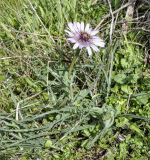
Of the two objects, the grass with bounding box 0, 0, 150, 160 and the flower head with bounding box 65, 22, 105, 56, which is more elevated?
the flower head with bounding box 65, 22, 105, 56

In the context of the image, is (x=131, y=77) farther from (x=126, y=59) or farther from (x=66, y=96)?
(x=66, y=96)

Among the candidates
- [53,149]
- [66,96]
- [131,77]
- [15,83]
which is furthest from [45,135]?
[131,77]

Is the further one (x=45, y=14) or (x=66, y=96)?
(x=45, y=14)

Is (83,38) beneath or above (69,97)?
above

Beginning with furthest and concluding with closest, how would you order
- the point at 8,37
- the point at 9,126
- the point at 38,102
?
the point at 8,37 → the point at 38,102 → the point at 9,126

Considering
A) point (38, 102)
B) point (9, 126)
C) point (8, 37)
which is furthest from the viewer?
point (8, 37)

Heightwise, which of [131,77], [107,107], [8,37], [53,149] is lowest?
[53,149]

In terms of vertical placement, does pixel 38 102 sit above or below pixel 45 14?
below

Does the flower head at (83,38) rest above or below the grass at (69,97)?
above
